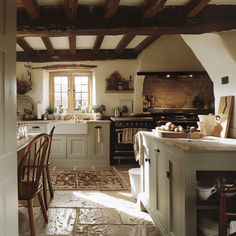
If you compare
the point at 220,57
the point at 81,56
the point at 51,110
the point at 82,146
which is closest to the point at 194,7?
the point at 220,57

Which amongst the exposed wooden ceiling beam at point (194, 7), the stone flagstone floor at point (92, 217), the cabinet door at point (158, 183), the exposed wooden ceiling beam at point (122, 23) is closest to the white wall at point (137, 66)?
the exposed wooden ceiling beam at point (122, 23)

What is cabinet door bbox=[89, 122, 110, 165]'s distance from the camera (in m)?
5.80

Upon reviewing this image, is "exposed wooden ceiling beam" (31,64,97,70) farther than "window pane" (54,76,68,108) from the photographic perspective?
No

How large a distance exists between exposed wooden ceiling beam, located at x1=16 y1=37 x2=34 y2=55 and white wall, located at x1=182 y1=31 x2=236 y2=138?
3375 mm

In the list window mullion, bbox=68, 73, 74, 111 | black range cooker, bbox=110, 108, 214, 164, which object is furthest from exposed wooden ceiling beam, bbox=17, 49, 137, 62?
black range cooker, bbox=110, 108, 214, 164

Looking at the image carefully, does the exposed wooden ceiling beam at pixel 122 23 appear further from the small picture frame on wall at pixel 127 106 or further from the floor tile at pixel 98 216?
the small picture frame on wall at pixel 127 106

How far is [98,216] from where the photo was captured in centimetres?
304

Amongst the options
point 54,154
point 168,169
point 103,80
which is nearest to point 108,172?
point 54,154

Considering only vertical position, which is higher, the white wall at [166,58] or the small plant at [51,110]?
the white wall at [166,58]

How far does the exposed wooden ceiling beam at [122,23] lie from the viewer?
3713 millimetres

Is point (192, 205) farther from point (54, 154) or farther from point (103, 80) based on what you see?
point (103, 80)

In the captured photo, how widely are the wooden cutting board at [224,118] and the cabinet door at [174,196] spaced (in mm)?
1037

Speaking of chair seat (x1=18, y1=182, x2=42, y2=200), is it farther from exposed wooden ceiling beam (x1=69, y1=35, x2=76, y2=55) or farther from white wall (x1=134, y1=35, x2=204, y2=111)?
white wall (x1=134, y1=35, x2=204, y2=111)

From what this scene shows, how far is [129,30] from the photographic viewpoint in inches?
150
